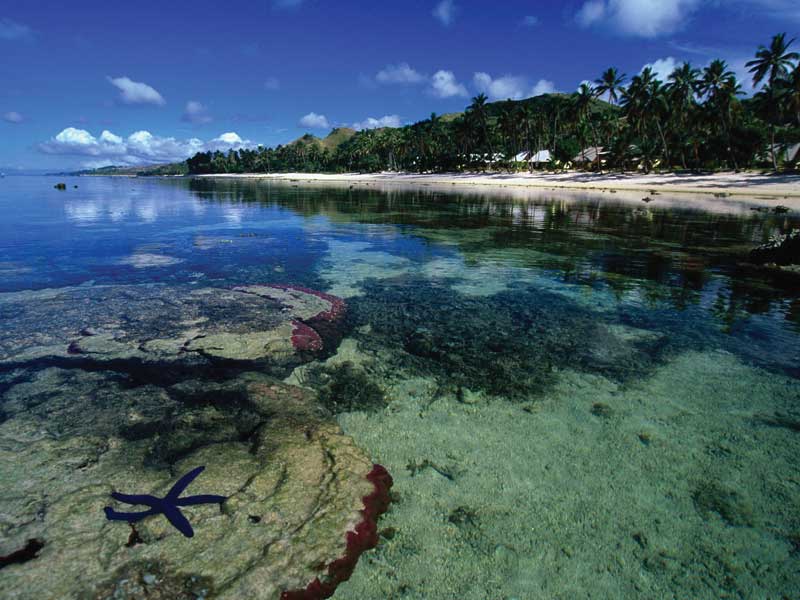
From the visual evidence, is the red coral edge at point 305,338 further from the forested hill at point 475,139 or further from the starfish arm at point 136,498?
the forested hill at point 475,139

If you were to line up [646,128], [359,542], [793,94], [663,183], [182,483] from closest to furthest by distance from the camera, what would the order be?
[359,542] < [182,483] < [793,94] < [663,183] < [646,128]

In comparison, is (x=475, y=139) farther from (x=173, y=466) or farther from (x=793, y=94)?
(x=173, y=466)

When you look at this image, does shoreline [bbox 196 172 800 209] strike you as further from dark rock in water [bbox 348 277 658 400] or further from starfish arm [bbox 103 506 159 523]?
starfish arm [bbox 103 506 159 523]

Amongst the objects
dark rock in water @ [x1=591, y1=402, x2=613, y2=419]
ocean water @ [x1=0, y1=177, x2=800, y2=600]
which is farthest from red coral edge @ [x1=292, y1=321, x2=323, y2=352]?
dark rock in water @ [x1=591, y1=402, x2=613, y2=419]

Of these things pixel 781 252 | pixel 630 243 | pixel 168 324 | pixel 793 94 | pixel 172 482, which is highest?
pixel 793 94

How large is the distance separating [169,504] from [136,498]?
0.43 m

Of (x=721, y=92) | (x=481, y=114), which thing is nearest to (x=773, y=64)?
(x=721, y=92)

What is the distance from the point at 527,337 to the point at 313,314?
5.70 meters

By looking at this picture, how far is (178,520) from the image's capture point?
4520 millimetres

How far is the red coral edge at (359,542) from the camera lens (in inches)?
160

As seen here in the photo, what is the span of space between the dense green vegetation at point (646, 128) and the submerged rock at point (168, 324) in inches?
2878

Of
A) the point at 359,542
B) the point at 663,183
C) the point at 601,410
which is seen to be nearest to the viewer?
the point at 359,542

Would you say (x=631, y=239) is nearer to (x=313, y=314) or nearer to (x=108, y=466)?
(x=313, y=314)

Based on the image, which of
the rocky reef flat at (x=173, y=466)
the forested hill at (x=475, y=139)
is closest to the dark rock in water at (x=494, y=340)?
the rocky reef flat at (x=173, y=466)
